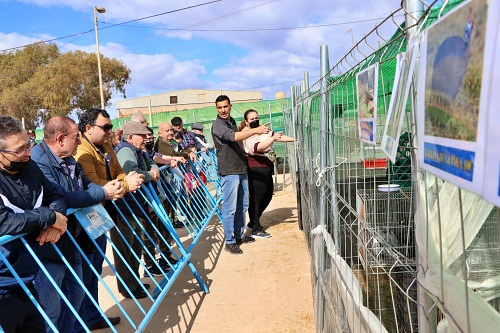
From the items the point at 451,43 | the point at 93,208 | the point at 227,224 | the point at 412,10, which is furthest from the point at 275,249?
the point at 451,43

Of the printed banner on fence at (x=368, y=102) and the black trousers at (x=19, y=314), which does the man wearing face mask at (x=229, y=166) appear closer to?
the black trousers at (x=19, y=314)

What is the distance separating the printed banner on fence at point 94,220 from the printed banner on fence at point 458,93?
8.02 feet

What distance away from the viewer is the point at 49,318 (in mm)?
2549

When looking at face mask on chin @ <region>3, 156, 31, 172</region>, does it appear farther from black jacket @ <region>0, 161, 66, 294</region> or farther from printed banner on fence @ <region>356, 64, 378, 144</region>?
printed banner on fence @ <region>356, 64, 378, 144</region>

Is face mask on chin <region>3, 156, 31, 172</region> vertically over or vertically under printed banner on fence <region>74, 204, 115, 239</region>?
over

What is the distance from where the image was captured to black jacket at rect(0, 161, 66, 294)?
2.18 meters

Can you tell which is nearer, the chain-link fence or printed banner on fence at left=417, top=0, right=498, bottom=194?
printed banner on fence at left=417, top=0, right=498, bottom=194

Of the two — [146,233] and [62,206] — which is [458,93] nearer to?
[62,206]

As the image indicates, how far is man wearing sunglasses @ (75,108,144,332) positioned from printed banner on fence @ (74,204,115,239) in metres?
0.44

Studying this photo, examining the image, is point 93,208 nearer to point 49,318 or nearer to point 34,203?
point 34,203

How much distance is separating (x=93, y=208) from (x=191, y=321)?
56.9 inches

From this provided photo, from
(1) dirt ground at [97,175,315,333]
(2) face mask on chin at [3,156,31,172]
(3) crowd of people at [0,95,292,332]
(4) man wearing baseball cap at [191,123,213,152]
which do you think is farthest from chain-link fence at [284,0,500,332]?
(4) man wearing baseball cap at [191,123,213,152]

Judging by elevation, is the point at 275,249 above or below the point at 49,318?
below

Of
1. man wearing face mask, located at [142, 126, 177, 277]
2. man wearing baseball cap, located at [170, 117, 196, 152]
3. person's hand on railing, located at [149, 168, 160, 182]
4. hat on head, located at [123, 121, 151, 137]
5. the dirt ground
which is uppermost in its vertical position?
hat on head, located at [123, 121, 151, 137]
